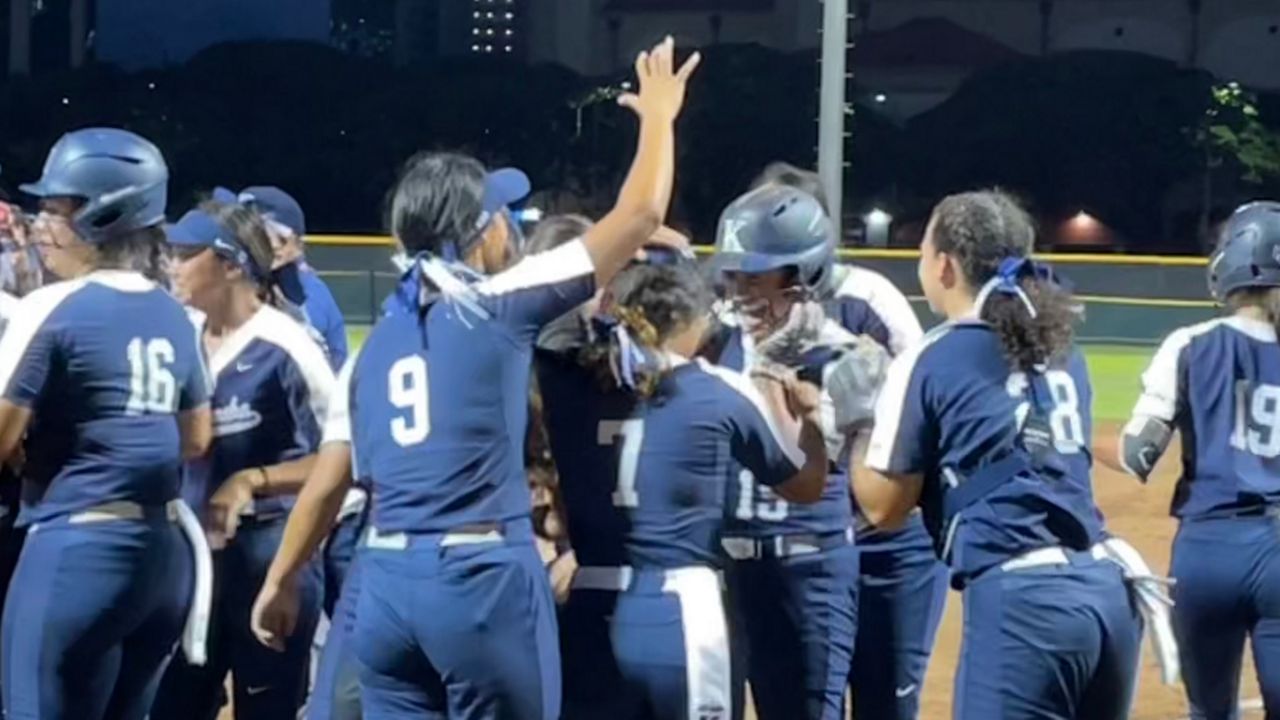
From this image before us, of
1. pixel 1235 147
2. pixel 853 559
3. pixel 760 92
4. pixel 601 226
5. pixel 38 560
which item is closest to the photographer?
pixel 601 226

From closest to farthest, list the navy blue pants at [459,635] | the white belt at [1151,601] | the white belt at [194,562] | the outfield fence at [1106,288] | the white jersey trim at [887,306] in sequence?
the navy blue pants at [459,635] < the white belt at [1151,601] < the white belt at [194,562] < the white jersey trim at [887,306] < the outfield fence at [1106,288]

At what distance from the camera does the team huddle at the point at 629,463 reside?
14.8ft

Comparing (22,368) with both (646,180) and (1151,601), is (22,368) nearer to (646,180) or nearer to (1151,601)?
(646,180)

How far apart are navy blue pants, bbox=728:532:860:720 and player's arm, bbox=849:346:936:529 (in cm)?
85

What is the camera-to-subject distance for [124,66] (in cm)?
4028

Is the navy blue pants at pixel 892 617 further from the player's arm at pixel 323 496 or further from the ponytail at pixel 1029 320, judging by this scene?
the player's arm at pixel 323 496

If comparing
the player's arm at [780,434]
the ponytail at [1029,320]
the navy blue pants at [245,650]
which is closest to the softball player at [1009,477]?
the ponytail at [1029,320]

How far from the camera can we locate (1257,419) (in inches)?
235

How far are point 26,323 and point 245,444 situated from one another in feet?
3.80

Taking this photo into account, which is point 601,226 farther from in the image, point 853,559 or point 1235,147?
point 1235,147

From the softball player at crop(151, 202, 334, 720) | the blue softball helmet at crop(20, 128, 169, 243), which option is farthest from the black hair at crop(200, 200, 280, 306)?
the blue softball helmet at crop(20, 128, 169, 243)

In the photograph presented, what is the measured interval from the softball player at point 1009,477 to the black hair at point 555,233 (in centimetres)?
81

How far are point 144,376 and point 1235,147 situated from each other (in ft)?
104

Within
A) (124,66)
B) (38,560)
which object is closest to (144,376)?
(38,560)
